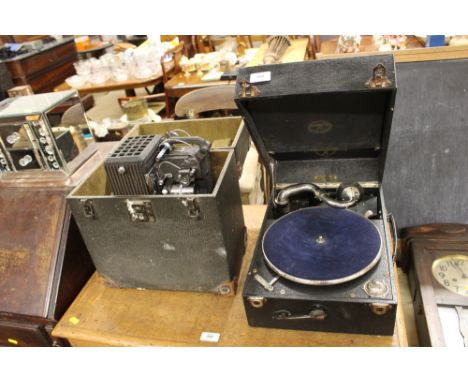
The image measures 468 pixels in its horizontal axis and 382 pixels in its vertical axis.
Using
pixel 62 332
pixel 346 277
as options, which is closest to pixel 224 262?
pixel 346 277

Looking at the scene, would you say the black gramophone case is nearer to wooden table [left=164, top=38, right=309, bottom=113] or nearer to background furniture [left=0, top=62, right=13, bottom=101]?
wooden table [left=164, top=38, right=309, bottom=113]

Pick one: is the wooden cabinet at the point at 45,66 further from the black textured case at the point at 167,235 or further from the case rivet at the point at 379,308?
the case rivet at the point at 379,308

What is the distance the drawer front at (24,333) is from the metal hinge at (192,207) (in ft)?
2.35

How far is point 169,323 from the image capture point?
125 cm

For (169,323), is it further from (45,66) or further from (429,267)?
(45,66)

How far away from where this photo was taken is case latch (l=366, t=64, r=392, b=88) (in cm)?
105

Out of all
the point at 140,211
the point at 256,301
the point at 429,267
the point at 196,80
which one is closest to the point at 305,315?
the point at 256,301

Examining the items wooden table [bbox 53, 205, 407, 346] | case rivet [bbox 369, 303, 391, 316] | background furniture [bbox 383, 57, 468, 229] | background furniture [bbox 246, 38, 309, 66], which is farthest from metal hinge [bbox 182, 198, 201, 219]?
background furniture [bbox 246, 38, 309, 66]

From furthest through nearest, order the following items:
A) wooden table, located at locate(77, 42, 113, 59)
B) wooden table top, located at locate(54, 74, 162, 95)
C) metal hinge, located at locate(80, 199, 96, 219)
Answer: wooden table, located at locate(77, 42, 113, 59) < wooden table top, located at locate(54, 74, 162, 95) < metal hinge, located at locate(80, 199, 96, 219)

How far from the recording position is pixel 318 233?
1.20m

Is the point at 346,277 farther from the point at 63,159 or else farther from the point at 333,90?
the point at 63,159

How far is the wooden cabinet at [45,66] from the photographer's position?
4699mm

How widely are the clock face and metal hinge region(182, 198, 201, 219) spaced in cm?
106

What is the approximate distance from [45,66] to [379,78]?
528 cm
